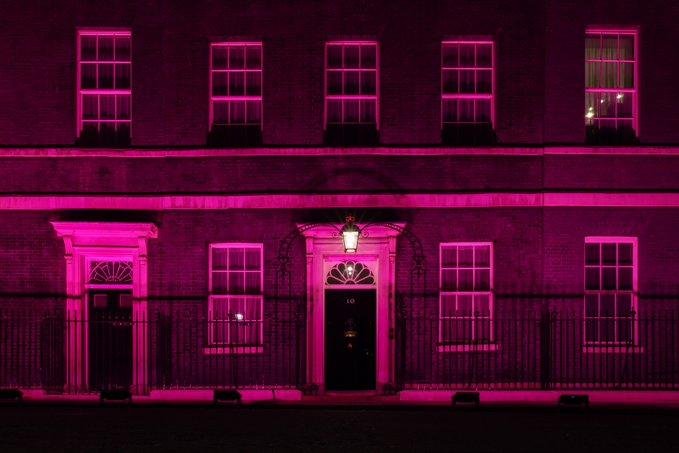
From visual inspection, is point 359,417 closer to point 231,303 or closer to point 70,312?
point 231,303

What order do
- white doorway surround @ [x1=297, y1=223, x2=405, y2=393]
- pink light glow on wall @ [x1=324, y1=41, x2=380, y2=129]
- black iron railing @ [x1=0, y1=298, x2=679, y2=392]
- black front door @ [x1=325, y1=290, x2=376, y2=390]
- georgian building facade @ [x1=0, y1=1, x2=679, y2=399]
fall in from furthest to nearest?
pink light glow on wall @ [x1=324, y1=41, x2=380, y2=129], black front door @ [x1=325, y1=290, x2=376, y2=390], georgian building facade @ [x1=0, y1=1, x2=679, y2=399], white doorway surround @ [x1=297, y1=223, x2=405, y2=393], black iron railing @ [x1=0, y1=298, x2=679, y2=392]

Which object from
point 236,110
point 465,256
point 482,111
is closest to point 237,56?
point 236,110

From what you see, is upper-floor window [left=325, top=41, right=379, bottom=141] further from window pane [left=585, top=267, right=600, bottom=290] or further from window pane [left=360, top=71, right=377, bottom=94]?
window pane [left=585, top=267, right=600, bottom=290]

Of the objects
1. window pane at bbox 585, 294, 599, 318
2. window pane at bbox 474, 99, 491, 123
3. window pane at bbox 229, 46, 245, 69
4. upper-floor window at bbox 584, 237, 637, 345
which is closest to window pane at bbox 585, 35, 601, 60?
window pane at bbox 474, 99, 491, 123

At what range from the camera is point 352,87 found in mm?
18438

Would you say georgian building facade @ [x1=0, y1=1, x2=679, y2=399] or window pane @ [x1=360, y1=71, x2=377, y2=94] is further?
window pane @ [x1=360, y1=71, x2=377, y2=94]

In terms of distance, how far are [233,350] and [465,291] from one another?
4.83 m

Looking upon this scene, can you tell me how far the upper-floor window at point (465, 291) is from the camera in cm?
1800

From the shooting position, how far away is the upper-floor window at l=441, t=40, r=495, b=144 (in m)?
18.3

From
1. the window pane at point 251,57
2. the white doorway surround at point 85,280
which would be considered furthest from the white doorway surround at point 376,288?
the window pane at point 251,57

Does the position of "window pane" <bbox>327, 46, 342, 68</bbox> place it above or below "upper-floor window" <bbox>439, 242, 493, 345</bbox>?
above

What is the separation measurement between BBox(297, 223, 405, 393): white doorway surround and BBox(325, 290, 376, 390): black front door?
228 mm

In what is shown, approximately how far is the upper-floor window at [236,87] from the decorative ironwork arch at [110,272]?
328 cm

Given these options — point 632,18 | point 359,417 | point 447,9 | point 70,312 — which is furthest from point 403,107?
point 70,312
